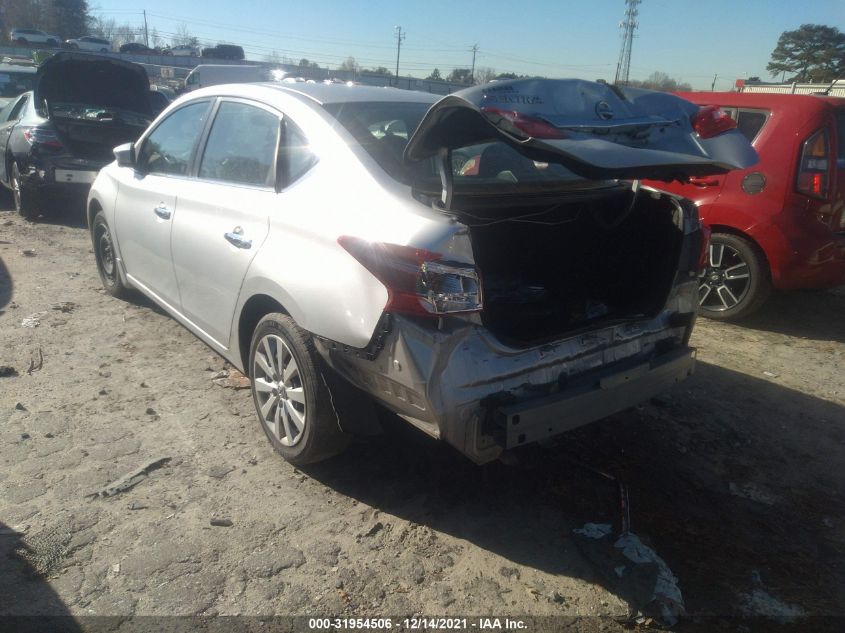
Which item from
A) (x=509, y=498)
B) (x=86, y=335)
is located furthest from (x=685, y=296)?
(x=86, y=335)

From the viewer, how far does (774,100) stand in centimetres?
564

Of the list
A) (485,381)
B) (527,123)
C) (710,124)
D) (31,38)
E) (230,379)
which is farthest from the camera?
(31,38)

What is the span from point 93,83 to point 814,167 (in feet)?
30.6

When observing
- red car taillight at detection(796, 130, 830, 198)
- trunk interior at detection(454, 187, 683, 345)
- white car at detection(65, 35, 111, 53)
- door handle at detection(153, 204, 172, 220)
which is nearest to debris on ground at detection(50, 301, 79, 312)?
door handle at detection(153, 204, 172, 220)

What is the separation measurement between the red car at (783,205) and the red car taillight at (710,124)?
2.57 metres

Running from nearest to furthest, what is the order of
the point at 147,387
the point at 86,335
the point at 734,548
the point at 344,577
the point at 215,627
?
the point at 215,627 < the point at 344,577 < the point at 734,548 < the point at 147,387 < the point at 86,335

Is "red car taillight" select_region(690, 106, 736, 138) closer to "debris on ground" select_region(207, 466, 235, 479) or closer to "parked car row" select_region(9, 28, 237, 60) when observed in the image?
"debris on ground" select_region(207, 466, 235, 479)

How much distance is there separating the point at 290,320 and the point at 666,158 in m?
1.78

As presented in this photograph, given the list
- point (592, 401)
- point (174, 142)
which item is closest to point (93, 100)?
point (174, 142)

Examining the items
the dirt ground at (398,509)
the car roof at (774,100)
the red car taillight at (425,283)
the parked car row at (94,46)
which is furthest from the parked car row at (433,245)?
the parked car row at (94,46)

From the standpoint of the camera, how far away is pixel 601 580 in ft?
8.73

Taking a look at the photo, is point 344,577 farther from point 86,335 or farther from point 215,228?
point 86,335

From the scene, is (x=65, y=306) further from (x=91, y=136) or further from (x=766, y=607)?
(x=766, y=607)

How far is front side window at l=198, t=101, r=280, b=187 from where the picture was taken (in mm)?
3412
